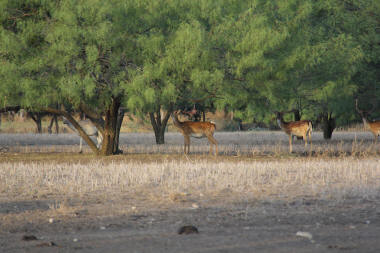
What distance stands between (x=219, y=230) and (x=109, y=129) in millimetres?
16128

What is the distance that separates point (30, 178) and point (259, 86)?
1099cm

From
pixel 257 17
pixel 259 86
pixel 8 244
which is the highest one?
pixel 257 17

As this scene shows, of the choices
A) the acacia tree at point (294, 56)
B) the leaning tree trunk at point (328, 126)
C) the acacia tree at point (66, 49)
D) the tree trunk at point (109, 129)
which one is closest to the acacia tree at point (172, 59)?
the acacia tree at point (66, 49)

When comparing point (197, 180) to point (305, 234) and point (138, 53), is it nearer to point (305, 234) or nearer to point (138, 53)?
point (305, 234)

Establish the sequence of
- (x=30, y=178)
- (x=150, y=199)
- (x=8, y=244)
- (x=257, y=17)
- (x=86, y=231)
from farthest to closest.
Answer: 1. (x=257, y=17)
2. (x=30, y=178)
3. (x=150, y=199)
4. (x=86, y=231)
5. (x=8, y=244)

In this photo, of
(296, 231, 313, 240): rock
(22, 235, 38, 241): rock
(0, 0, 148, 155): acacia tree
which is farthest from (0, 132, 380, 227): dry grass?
(0, 0, 148, 155): acacia tree

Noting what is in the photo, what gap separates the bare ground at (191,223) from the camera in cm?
734

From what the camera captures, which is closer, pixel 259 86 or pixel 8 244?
pixel 8 244

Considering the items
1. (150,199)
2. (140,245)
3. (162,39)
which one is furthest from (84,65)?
(140,245)

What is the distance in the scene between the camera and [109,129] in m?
24.0

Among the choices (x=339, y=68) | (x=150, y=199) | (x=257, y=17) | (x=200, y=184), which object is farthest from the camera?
(x=339, y=68)

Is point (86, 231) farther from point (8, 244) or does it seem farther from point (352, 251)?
point (352, 251)

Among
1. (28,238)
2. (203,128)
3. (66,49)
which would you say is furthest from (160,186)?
(203,128)

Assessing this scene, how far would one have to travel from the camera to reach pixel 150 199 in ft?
37.0
